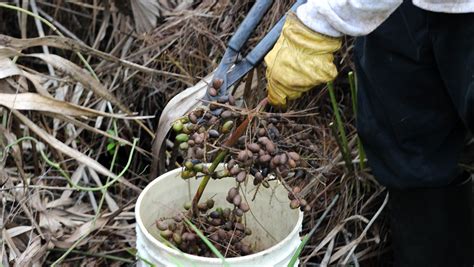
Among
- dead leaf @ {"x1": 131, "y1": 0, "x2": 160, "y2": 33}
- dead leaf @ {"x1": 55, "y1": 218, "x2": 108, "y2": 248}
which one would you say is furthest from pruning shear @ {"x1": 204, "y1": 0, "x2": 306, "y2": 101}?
dead leaf @ {"x1": 131, "y1": 0, "x2": 160, "y2": 33}

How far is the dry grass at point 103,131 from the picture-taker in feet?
6.64

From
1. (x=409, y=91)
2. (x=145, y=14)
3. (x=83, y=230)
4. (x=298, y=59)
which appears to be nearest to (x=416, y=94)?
(x=409, y=91)

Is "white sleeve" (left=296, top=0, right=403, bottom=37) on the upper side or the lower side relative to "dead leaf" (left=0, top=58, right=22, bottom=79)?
upper

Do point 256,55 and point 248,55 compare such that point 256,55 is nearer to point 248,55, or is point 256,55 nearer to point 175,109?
point 248,55

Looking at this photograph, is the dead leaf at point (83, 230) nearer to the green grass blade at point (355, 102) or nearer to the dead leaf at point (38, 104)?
the dead leaf at point (38, 104)

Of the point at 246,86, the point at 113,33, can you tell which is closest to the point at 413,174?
the point at 246,86

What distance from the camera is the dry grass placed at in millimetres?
2025

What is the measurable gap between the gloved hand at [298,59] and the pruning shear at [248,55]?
0.09 feet

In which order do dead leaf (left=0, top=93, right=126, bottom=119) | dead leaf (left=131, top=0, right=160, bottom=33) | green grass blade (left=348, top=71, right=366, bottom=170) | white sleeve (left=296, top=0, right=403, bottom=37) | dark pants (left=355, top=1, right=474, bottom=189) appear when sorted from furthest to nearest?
dead leaf (left=131, top=0, right=160, bottom=33) < green grass blade (left=348, top=71, right=366, bottom=170) < dead leaf (left=0, top=93, right=126, bottom=119) < dark pants (left=355, top=1, right=474, bottom=189) < white sleeve (left=296, top=0, right=403, bottom=37)

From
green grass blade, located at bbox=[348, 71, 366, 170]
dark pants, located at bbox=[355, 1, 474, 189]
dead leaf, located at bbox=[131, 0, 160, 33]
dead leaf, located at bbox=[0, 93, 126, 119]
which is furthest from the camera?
dead leaf, located at bbox=[131, 0, 160, 33]

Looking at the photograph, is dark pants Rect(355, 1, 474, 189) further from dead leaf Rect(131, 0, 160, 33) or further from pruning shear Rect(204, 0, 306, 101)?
dead leaf Rect(131, 0, 160, 33)

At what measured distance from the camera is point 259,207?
1.91 metres

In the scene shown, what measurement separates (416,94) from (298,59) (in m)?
0.30

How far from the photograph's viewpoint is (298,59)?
1748mm
